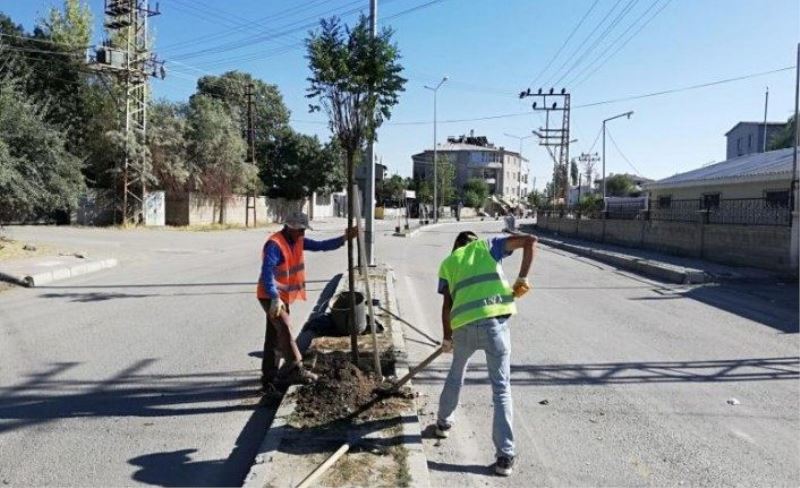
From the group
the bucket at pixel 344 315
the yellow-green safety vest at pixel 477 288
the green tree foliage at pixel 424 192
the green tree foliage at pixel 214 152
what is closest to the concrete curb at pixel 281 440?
the yellow-green safety vest at pixel 477 288

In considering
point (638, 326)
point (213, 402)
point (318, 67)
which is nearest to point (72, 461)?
point (213, 402)

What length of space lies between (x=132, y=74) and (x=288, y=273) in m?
32.6

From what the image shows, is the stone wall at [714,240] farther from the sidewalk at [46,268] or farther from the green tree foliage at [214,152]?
the green tree foliage at [214,152]

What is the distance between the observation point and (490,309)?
14.5 ft

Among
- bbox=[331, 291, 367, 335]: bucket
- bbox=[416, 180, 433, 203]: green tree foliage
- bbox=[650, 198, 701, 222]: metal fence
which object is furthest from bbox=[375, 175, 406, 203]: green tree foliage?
bbox=[331, 291, 367, 335]: bucket

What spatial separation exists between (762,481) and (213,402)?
420 centimetres

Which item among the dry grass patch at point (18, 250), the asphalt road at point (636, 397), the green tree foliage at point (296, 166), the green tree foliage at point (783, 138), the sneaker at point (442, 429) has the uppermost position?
the green tree foliage at point (783, 138)

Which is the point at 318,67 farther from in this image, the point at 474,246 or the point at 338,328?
the point at 338,328

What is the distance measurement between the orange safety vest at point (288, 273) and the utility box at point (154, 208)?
110 feet

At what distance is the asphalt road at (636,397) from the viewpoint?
437 centimetres

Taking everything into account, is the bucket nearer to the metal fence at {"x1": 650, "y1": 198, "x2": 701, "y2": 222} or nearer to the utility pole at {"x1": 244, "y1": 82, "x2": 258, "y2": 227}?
the metal fence at {"x1": 650, "y1": 198, "x2": 701, "y2": 222}

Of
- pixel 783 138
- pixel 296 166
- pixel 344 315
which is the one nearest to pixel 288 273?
pixel 344 315

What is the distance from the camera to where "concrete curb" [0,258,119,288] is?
42.9 ft

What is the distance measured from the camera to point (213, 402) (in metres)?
5.75
